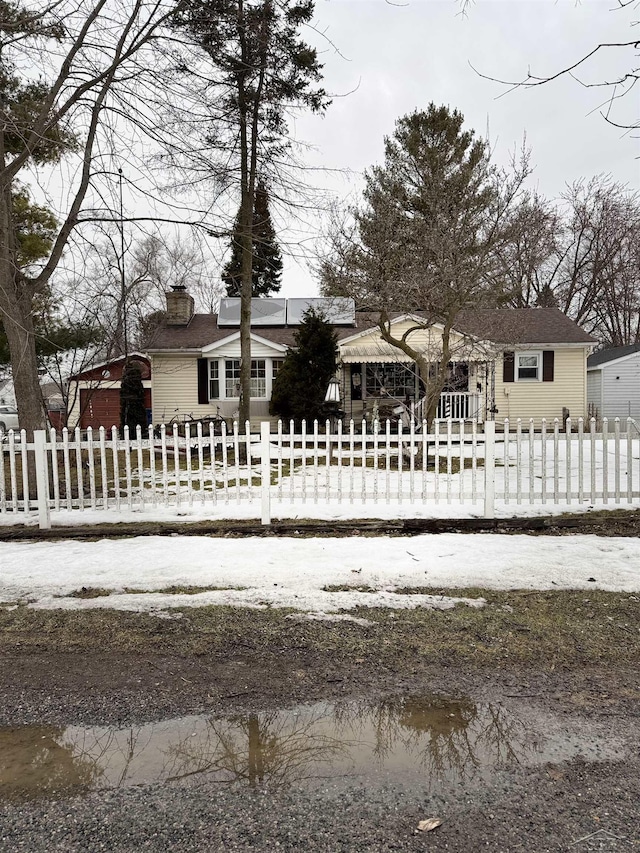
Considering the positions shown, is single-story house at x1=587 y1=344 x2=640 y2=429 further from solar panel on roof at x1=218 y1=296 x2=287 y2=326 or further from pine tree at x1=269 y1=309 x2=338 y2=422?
solar panel on roof at x1=218 y1=296 x2=287 y2=326

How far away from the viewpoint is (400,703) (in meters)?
2.84

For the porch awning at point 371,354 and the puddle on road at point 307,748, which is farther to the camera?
the porch awning at point 371,354

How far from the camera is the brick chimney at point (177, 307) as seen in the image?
71.2 feet

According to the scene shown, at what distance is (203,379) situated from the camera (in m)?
19.2

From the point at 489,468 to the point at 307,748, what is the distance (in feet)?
15.2

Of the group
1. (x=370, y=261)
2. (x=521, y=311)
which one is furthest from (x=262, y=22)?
(x=521, y=311)

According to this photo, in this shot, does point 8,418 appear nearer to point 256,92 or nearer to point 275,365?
point 275,365

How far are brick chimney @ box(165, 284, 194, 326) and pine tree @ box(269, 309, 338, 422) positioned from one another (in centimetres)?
731

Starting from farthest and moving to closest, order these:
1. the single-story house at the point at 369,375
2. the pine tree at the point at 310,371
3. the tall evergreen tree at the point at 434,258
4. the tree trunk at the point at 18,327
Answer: the single-story house at the point at 369,375 → the pine tree at the point at 310,371 → the tall evergreen tree at the point at 434,258 → the tree trunk at the point at 18,327

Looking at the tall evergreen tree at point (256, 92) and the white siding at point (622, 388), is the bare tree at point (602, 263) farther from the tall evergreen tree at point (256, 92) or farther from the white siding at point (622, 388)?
the tall evergreen tree at point (256, 92)

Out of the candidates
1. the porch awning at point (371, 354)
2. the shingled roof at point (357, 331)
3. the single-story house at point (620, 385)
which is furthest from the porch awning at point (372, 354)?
the single-story house at point (620, 385)

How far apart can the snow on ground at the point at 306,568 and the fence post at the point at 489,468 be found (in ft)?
1.81

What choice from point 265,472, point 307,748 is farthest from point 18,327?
point 307,748

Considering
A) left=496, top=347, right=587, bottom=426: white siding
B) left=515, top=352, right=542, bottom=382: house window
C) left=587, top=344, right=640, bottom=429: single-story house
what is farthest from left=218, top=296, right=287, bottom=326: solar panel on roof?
left=587, top=344, right=640, bottom=429: single-story house
